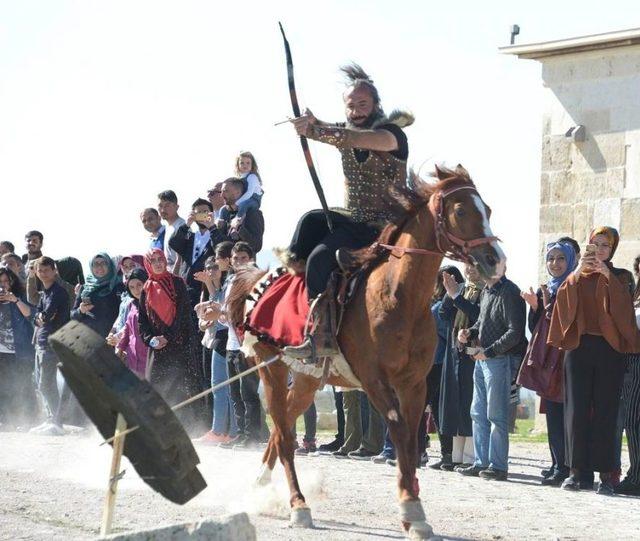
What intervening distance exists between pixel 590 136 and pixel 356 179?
22.5ft

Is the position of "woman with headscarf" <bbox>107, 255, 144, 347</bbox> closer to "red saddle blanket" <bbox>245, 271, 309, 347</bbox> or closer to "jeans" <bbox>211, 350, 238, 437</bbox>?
"jeans" <bbox>211, 350, 238, 437</bbox>

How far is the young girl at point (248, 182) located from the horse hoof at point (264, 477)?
16.2 feet

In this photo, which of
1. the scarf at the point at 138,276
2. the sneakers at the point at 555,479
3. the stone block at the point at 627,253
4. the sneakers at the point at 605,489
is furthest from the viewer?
the scarf at the point at 138,276

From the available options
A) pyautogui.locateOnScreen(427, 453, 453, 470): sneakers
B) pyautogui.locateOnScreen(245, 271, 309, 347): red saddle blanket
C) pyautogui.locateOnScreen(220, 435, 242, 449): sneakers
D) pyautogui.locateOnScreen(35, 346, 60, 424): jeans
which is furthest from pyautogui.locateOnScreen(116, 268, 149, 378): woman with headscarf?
pyautogui.locateOnScreen(245, 271, 309, 347): red saddle blanket

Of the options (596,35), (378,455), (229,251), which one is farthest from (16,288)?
(596,35)

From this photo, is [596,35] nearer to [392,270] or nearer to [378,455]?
[378,455]

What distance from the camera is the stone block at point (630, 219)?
15.9 m

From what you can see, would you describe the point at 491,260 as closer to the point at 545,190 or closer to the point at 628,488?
the point at 628,488

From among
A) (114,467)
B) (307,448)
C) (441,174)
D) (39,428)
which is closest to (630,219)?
(307,448)

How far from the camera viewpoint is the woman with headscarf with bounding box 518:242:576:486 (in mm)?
12641

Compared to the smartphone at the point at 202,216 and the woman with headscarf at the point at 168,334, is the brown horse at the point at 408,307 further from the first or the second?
the smartphone at the point at 202,216

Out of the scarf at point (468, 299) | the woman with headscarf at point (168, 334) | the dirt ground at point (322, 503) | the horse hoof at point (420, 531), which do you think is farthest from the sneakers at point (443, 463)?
the horse hoof at point (420, 531)

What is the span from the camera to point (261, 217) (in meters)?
15.5

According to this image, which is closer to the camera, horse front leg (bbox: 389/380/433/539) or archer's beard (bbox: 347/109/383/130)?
horse front leg (bbox: 389/380/433/539)
